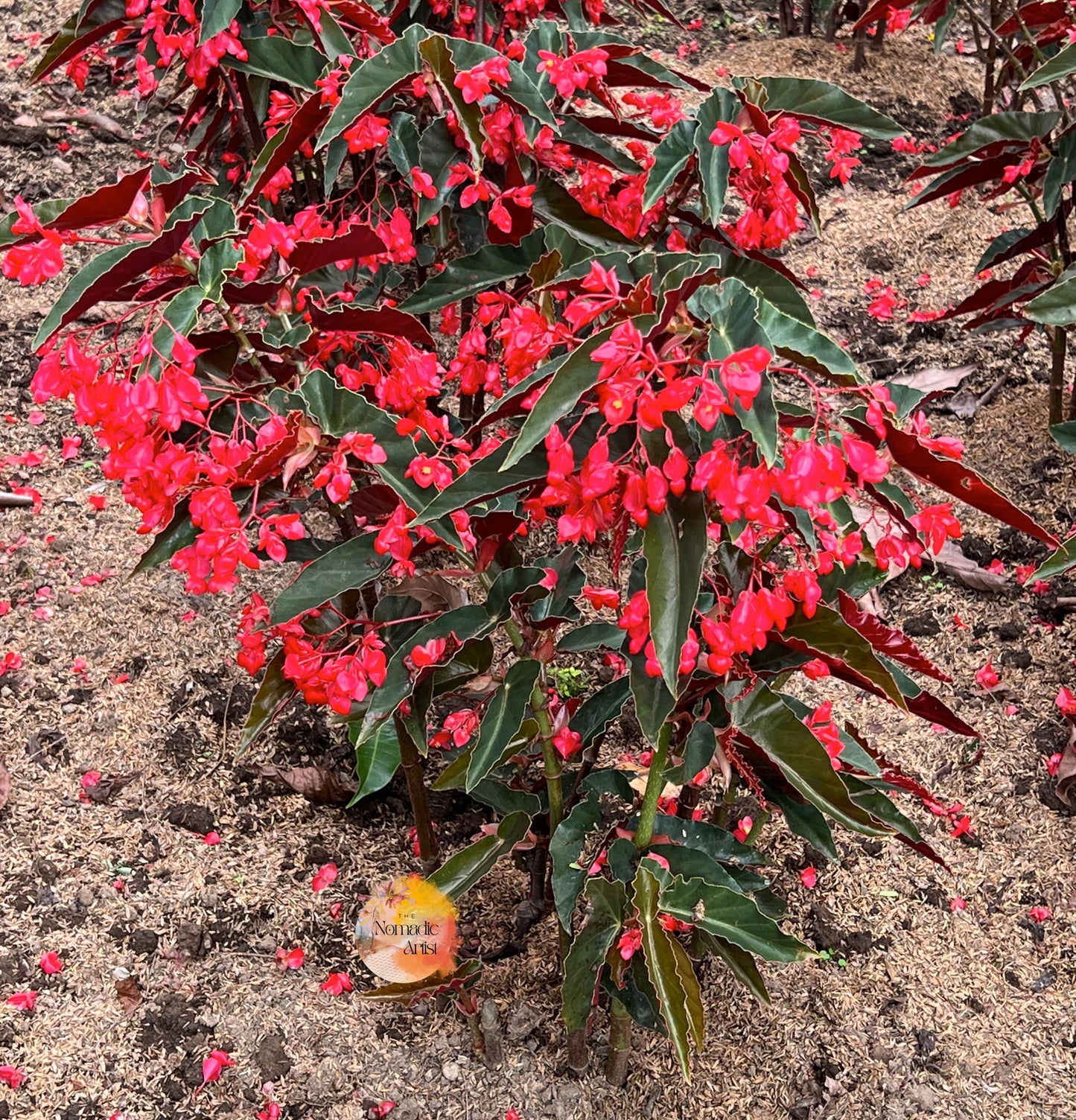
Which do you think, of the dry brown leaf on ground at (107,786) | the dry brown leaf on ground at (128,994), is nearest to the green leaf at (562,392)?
the dry brown leaf on ground at (128,994)

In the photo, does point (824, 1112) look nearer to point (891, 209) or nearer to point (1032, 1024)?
point (1032, 1024)

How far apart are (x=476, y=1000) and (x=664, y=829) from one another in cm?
69

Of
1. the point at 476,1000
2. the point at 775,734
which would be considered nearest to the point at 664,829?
the point at 775,734

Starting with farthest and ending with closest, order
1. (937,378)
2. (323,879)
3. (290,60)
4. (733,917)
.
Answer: (937,378), (323,879), (290,60), (733,917)

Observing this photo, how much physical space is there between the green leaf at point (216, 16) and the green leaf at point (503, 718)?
128 cm

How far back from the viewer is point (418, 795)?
6.84 ft

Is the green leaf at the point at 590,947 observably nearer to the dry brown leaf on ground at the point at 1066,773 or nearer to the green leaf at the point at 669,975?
the green leaf at the point at 669,975

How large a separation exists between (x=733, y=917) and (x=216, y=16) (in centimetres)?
177

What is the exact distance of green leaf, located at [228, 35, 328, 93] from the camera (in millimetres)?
1993

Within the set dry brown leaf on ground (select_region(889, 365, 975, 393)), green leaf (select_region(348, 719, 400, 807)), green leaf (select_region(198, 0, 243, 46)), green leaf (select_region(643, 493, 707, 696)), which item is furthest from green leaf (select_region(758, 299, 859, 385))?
dry brown leaf on ground (select_region(889, 365, 975, 393))

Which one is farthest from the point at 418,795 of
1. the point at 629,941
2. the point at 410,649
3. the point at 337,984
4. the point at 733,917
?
the point at 733,917

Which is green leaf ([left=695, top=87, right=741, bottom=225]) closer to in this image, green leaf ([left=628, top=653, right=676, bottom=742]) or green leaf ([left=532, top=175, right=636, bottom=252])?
green leaf ([left=532, top=175, right=636, bottom=252])

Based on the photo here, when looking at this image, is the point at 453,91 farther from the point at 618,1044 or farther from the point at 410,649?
the point at 618,1044

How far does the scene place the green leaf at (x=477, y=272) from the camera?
6.15 feet
